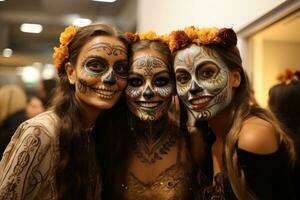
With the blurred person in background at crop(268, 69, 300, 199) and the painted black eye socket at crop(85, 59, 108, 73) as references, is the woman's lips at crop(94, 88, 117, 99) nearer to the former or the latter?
the painted black eye socket at crop(85, 59, 108, 73)

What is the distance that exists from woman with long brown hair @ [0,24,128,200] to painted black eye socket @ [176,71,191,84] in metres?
0.25

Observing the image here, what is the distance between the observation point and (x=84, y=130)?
1768 mm

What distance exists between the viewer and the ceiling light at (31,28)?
468cm

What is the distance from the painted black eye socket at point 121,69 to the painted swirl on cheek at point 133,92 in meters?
0.06

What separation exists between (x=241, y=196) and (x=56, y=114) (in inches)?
32.3

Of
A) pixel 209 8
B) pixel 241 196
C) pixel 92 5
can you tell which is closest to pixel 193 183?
pixel 241 196

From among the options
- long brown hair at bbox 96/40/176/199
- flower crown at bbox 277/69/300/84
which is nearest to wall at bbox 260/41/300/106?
flower crown at bbox 277/69/300/84

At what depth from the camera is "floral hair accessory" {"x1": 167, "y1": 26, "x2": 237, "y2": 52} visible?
1.63 meters

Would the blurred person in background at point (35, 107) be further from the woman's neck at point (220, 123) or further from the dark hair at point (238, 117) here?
the dark hair at point (238, 117)

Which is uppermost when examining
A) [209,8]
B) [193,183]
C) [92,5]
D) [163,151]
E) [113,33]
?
[92,5]

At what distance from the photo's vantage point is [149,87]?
1.78m

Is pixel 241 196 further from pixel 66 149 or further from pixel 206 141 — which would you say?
pixel 66 149

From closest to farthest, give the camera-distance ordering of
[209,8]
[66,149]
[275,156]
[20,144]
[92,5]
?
[275,156] → [20,144] → [66,149] → [209,8] → [92,5]

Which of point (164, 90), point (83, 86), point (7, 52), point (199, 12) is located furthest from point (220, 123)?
point (7, 52)
